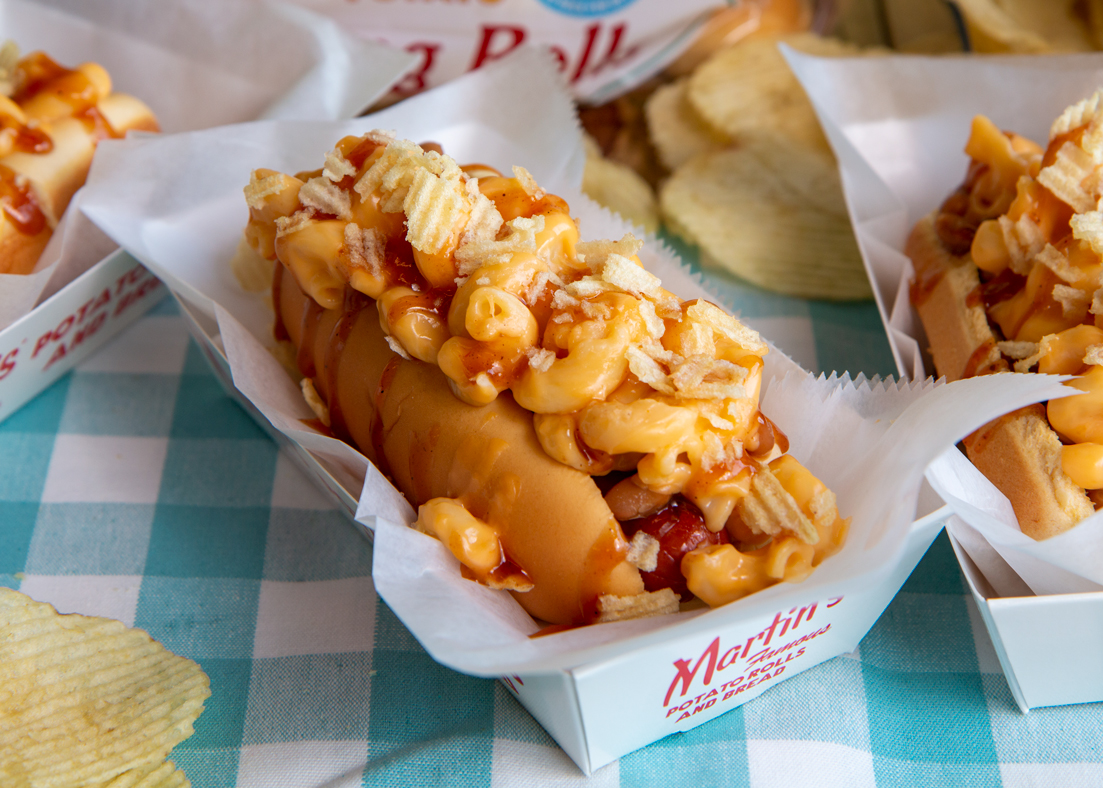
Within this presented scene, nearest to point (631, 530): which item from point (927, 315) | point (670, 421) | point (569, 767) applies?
point (670, 421)

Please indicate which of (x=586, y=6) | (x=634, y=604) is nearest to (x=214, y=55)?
(x=586, y=6)

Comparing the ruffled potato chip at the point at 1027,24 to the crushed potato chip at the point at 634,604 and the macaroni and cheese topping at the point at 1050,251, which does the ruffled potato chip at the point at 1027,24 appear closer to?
the macaroni and cheese topping at the point at 1050,251

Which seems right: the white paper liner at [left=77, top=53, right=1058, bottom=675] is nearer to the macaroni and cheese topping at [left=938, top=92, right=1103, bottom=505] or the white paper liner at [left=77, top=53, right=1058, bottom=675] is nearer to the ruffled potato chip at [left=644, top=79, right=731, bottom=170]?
the macaroni and cheese topping at [left=938, top=92, right=1103, bottom=505]

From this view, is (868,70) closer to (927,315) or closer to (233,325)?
(927,315)

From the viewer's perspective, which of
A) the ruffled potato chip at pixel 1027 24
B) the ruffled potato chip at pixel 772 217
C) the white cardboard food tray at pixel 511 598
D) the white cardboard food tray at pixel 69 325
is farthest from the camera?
the ruffled potato chip at pixel 1027 24

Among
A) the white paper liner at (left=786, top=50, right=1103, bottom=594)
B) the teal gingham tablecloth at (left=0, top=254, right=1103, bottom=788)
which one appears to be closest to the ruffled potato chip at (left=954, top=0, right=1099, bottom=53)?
the white paper liner at (left=786, top=50, right=1103, bottom=594)

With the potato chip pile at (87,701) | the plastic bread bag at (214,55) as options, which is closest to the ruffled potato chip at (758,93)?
the plastic bread bag at (214,55)
